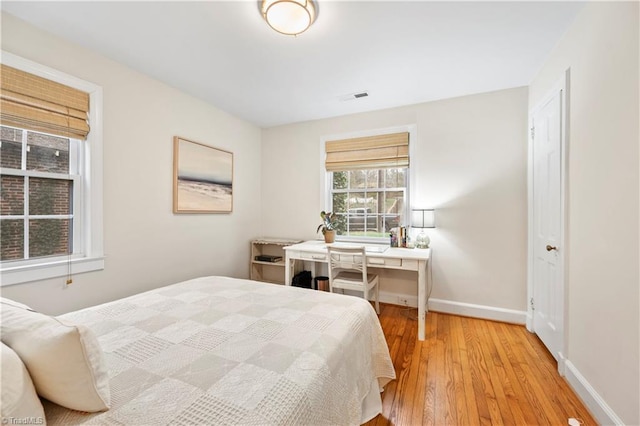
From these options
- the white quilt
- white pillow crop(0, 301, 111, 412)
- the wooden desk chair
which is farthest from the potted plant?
white pillow crop(0, 301, 111, 412)

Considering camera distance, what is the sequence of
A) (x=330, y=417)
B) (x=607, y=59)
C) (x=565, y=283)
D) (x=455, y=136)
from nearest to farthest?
(x=330, y=417) < (x=607, y=59) < (x=565, y=283) < (x=455, y=136)

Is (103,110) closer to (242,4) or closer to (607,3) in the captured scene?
(242,4)

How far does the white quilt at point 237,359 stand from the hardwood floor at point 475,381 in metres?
0.30

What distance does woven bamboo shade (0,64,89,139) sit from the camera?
174 cm

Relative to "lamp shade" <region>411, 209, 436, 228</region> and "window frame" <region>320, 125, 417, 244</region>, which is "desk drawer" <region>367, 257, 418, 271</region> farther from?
"window frame" <region>320, 125, 417, 244</region>

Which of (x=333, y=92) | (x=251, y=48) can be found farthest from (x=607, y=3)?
(x=251, y=48)

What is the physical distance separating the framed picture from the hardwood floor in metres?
2.48

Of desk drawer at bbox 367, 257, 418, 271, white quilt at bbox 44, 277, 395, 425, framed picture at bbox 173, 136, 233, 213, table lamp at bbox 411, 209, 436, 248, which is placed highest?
framed picture at bbox 173, 136, 233, 213

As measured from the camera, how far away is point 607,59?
146 centimetres

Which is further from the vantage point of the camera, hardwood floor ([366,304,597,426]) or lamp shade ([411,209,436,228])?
lamp shade ([411,209,436,228])

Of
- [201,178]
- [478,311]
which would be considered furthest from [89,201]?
[478,311]

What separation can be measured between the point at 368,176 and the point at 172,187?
93.6 inches

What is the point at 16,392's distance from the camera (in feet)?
2.10

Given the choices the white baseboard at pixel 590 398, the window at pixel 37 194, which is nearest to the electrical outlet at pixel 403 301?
the white baseboard at pixel 590 398
